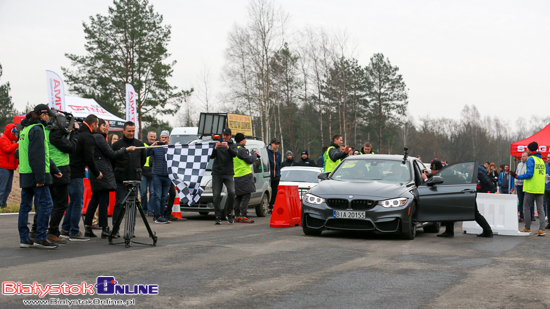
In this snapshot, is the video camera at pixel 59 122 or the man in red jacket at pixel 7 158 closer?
the video camera at pixel 59 122

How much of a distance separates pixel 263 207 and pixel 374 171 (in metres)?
5.77

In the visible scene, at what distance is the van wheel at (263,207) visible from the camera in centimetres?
1633

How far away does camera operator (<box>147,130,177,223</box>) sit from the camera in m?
13.4

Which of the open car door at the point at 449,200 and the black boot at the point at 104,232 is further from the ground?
the open car door at the point at 449,200

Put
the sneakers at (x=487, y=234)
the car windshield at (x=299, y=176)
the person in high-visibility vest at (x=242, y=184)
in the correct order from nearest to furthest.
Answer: the sneakers at (x=487, y=234) → the person in high-visibility vest at (x=242, y=184) → the car windshield at (x=299, y=176)

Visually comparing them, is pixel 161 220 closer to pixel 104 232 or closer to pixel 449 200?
pixel 104 232

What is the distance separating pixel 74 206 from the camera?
9594 mm

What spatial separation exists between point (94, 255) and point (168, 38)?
39.2 metres

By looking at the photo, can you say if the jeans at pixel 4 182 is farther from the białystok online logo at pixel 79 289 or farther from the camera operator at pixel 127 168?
the białystok online logo at pixel 79 289

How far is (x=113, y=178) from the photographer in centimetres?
997

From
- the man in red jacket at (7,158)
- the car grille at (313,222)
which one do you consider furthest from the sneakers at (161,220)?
the man in red jacket at (7,158)

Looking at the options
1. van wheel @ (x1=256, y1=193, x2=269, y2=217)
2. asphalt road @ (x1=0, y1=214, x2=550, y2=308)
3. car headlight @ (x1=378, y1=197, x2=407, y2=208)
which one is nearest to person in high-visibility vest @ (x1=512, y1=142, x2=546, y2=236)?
asphalt road @ (x1=0, y1=214, x2=550, y2=308)

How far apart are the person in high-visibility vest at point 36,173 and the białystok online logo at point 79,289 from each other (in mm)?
2719

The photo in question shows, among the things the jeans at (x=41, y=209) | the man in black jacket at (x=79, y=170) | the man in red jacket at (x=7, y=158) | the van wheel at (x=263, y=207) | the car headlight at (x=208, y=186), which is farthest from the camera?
the van wheel at (x=263, y=207)
